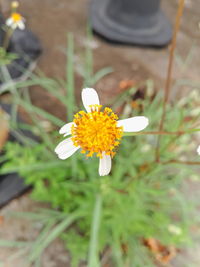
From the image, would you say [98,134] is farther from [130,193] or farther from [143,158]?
[143,158]

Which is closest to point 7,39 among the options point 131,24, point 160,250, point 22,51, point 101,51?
point 22,51

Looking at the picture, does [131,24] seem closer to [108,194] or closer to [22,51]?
[22,51]

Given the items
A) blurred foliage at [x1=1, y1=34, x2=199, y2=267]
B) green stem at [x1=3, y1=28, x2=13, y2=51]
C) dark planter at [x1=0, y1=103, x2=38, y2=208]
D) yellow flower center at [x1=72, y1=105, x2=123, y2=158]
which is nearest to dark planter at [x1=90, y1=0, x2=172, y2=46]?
green stem at [x1=3, y1=28, x2=13, y2=51]

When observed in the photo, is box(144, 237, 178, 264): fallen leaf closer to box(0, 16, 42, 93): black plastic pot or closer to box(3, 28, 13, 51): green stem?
box(0, 16, 42, 93): black plastic pot

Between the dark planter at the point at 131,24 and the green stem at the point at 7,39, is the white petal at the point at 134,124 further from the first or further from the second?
the dark planter at the point at 131,24

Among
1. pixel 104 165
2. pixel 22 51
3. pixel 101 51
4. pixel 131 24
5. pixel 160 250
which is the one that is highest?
pixel 131 24

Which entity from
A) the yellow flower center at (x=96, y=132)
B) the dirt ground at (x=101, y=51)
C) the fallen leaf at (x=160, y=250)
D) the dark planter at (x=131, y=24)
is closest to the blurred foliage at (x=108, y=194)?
the fallen leaf at (x=160, y=250)
